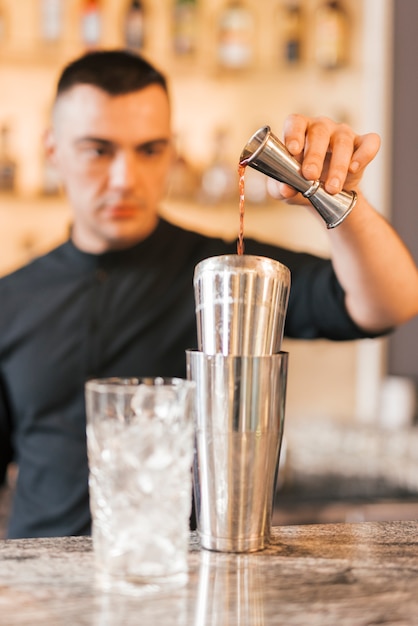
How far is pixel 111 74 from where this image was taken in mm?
1758

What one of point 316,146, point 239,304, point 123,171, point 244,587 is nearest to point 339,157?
point 316,146

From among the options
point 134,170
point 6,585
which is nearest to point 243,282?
point 6,585

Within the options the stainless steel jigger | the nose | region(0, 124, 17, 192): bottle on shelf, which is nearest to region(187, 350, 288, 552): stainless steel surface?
the stainless steel jigger

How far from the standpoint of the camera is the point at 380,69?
120 inches

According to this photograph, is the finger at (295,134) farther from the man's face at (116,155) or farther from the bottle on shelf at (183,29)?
the bottle on shelf at (183,29)

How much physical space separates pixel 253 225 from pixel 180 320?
1.57 meters

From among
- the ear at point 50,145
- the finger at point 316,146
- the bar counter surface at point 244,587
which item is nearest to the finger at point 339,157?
the finger at point 316,146

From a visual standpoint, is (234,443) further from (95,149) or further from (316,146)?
(95,149)

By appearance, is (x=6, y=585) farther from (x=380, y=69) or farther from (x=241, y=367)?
(x=380, y=69)

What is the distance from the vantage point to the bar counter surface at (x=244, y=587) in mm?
632

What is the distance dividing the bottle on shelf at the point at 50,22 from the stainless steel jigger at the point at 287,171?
249 centimetres

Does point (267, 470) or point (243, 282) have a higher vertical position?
point (243, 282)

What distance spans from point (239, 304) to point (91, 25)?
103 inches

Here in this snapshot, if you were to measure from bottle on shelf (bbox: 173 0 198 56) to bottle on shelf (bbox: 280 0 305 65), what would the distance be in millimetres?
344
